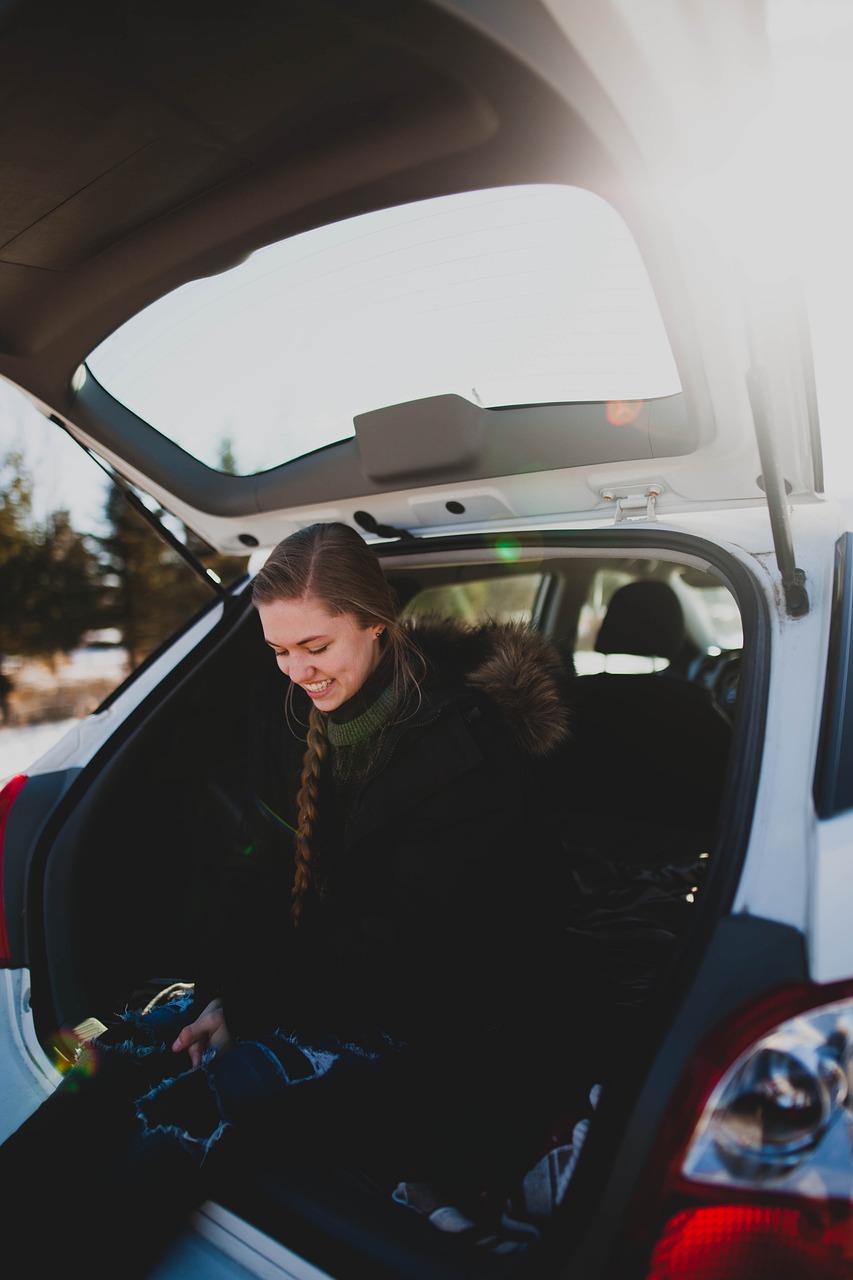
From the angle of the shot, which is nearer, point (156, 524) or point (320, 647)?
point (320, 647)

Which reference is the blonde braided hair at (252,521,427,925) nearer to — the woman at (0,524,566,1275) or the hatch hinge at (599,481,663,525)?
the woman at (0,524,566,1275)

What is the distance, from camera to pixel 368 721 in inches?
60.1

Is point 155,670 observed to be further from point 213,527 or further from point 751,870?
point 751,870

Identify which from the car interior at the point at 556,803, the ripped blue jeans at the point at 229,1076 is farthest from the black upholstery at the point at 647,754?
the ripped blue jeans at the point at 229,1076

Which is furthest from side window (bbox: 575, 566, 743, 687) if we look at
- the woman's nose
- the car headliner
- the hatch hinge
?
the car headliner

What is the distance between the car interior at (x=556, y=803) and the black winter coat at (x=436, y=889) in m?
0.21

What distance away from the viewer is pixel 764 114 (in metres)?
0.88

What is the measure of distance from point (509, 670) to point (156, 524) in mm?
1100

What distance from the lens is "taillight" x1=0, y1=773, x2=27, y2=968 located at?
4.90 ft

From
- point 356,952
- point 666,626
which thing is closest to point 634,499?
point 356,952

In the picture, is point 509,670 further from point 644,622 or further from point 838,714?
point 644,622

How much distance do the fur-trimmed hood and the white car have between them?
26 centimetres

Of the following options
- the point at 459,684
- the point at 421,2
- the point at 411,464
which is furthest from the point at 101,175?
the point at 459,684

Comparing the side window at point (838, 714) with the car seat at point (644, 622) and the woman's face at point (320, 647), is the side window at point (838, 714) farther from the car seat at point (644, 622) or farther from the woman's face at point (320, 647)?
the car seat at point (644, 622)
